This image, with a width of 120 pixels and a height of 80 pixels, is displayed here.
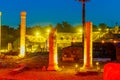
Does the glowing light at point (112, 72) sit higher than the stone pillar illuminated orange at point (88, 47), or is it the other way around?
the stone pillar illuminated orange at point (88, 47)

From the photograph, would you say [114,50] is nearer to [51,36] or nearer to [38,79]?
[51,36]

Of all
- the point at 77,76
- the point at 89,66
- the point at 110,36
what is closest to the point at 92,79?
the point at 77,76

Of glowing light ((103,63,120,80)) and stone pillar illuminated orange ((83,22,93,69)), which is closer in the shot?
glowing light ((103,63,120,80))

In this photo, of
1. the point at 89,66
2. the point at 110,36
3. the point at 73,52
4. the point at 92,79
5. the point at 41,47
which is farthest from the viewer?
the point at 41,47

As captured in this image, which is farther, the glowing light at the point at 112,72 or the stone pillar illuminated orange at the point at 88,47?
the stone pillar illuminated orange at the point at 88,47

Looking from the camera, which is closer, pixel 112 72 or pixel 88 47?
pixel 112 72

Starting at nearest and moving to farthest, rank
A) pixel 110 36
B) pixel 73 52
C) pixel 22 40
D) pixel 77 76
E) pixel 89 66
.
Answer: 1. pixel 77 76
2. pixel 89 66
3. pixel 73 52
4. pixel 22 40
5. pixel 110 36

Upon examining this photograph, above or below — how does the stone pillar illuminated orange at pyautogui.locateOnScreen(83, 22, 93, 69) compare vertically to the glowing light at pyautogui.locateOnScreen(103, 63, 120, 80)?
above

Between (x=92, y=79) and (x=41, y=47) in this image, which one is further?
(x=41, y=47)

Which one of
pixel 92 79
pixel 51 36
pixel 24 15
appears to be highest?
pixel 24 15

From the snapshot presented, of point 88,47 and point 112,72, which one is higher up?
point 88,47

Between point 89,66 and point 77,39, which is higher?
point 77,39

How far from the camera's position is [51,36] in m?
24.7

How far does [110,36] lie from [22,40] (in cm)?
1424
